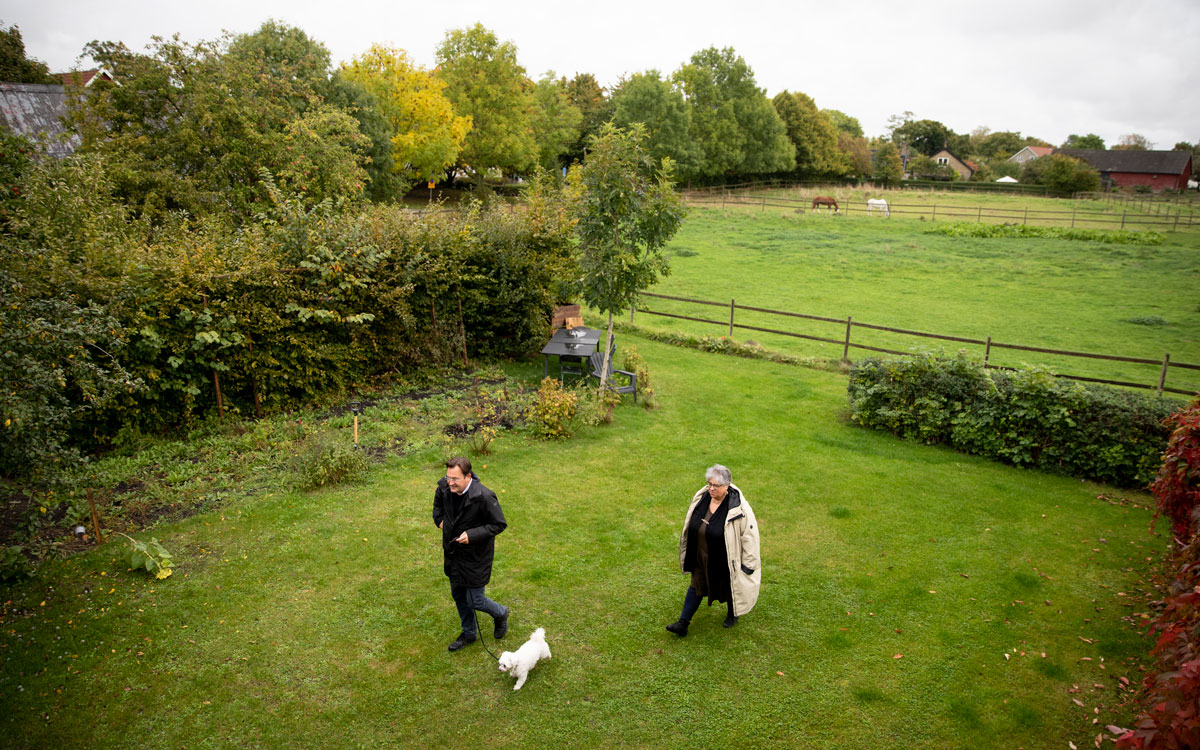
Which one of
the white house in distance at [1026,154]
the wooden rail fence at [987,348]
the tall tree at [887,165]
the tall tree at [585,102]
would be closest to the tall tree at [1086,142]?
the white house in distance at [1026,154]

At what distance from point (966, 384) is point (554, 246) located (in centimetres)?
884

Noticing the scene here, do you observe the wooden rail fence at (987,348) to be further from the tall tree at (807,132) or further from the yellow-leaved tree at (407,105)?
the tall tree at (807,132)

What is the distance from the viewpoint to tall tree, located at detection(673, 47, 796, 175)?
57.4 meters

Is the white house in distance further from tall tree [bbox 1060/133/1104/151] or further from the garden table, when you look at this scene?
the garden table

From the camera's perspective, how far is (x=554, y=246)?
15.1m

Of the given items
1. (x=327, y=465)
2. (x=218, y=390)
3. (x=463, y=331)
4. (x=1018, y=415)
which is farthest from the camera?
(x=463, y=331)

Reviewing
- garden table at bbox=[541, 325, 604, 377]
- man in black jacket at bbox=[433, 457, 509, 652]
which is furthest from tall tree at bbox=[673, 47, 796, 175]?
man in black jacket at bbox=[433, 457, 509, 652]

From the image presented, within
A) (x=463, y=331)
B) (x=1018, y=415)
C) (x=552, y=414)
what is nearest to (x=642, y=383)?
(x=552, y=414)

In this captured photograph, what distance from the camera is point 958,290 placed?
2362 centimetres

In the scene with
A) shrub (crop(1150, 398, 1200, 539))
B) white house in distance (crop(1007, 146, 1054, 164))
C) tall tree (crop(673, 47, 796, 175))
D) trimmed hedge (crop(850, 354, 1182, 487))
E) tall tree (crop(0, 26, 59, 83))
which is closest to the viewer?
shrub (crop(1150, 398, 1200, 539))

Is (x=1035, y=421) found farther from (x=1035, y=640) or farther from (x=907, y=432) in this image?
(x=1035, y=640)

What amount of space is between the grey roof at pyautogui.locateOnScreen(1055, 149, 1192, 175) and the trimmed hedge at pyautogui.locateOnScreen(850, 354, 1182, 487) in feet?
290

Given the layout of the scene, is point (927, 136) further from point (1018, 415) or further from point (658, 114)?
point (1018, 415)

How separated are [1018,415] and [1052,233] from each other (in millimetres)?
31119
